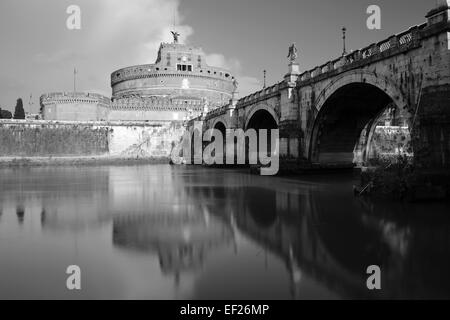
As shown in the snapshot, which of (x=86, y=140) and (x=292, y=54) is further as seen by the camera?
(x=86, y=140)

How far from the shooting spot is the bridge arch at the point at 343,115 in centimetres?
2037

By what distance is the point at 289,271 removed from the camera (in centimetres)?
613

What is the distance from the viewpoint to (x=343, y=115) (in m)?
24.0

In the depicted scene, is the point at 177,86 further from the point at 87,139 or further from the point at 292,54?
the point at 292,54

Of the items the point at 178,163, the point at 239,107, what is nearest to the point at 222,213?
the point at 239,107

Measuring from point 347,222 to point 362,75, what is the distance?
11.3 metres

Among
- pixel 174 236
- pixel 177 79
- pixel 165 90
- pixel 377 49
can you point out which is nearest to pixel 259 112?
pixel 377 49

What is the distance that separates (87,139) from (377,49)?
136ft

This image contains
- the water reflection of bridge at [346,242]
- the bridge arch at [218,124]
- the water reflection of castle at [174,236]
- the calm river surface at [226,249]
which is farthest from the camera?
the bridge arch at [218,124]

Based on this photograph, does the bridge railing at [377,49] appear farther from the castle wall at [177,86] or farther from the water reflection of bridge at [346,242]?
the castle wall at [177,86]

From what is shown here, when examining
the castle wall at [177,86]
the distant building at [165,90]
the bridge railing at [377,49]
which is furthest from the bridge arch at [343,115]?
the castle wall at [177,86]

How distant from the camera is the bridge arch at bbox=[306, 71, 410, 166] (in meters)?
20.4

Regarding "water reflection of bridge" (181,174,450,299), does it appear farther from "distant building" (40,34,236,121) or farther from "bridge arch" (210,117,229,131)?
"distant building" (40,34,236,121)

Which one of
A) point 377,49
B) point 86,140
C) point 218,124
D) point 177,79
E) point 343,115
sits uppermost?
point 177,79
